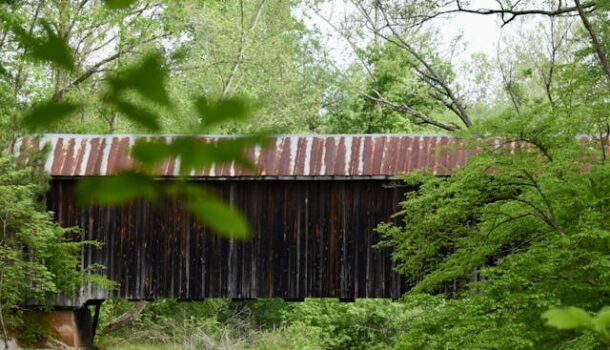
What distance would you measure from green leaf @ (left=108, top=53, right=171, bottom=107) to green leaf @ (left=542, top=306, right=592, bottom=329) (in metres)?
0.68

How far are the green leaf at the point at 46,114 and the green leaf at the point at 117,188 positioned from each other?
9 centimetres

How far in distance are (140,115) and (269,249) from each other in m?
15.7

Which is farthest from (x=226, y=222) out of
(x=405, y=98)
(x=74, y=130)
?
(x=405, y=98)

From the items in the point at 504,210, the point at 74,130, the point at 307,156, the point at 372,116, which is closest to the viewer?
the point at 504,210

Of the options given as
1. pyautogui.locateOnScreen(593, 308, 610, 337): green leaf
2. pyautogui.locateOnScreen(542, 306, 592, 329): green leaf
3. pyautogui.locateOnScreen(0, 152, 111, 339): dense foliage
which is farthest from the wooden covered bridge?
pyautogui.locateOnScreen(542, 306, 592, 329): green leaf

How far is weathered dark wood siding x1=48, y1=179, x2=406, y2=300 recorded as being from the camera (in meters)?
16.9

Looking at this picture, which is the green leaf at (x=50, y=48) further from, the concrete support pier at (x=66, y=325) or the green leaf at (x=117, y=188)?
the concrete support pier at (x=66, y=325)

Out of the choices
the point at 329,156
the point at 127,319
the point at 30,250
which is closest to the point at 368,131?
the point at 127,319

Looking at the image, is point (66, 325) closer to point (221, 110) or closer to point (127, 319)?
point (127, 319)

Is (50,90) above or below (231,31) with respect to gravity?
below

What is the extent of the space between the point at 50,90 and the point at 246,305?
6.45 m

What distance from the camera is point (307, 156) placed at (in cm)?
1689

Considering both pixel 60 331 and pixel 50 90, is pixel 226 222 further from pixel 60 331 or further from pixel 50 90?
pixel 50 90

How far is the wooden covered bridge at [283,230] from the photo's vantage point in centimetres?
1684
